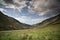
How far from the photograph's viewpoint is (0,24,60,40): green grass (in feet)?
14.2

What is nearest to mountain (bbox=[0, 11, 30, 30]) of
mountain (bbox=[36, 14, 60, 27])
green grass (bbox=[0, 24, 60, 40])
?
green grass (bbox=[0, 24, 60, 40])

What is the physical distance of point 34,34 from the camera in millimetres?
4363

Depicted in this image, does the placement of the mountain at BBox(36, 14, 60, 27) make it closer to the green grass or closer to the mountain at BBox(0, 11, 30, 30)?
the green grass

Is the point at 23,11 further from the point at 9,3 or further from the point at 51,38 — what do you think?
the point at 51,38

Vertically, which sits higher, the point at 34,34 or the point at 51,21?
the point at 51,21

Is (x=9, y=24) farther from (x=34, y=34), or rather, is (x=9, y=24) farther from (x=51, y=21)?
(x=51, y=21)

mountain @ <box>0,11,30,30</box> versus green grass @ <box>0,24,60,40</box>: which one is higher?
mountain @ <box>0,11,30,30</box>

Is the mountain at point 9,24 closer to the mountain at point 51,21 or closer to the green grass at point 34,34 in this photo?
the green grass at point 34,34

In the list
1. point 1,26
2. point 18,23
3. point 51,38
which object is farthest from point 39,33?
point 1,26

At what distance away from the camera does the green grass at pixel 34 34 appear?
14.2 ft

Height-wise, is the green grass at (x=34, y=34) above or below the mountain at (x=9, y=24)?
below

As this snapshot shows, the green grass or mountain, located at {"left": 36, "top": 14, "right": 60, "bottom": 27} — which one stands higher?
mountain, located at {"left": 36, "top": 14, "right": 60, "bottom": 27}

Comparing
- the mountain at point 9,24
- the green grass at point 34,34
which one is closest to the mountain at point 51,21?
the green grass at point 34,34

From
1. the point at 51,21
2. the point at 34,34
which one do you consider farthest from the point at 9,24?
the point at 51,21
